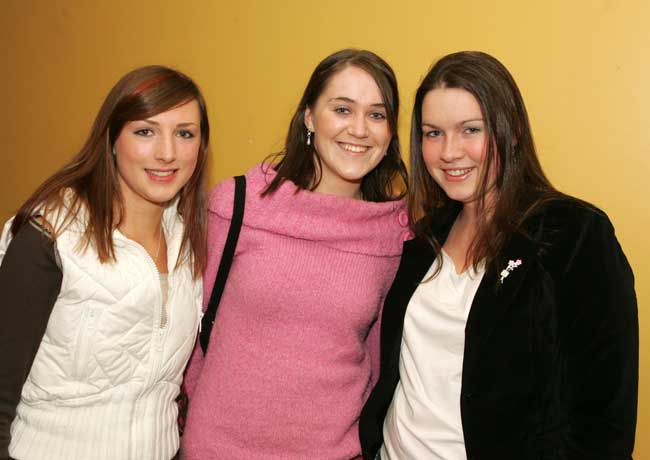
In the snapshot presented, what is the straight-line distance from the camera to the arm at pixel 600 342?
1320mm

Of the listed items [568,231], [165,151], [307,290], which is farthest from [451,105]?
[165,151]

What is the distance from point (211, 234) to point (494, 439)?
1.01 m

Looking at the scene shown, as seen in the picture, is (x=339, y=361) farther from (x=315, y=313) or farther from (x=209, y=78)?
(x=209, y=78)

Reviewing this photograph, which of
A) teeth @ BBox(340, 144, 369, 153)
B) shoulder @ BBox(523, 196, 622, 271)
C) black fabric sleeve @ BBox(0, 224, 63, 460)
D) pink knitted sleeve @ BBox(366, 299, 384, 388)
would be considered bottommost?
pink knitted sleeve @ BBox(366, 299, 384, 388)

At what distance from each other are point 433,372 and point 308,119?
0.91 m

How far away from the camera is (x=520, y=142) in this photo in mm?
1531

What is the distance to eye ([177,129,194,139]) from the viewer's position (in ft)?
5.30

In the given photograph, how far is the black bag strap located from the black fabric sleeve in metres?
0.51

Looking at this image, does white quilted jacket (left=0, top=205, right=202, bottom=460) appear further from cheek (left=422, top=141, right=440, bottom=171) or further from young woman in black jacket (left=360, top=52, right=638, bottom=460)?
cheek (left=422, top=141, right=440, bottom=171)

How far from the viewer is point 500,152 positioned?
1.52 metres

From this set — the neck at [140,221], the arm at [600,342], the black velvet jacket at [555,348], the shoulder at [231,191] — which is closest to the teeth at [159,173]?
the neck at [140,221]

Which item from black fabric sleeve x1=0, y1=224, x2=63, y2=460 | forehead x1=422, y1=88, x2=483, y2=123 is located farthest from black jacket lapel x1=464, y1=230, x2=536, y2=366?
black fabric sleeve x1=0, y1=224, x2=63, y2=460

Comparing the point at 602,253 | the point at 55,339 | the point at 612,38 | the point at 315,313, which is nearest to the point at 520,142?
the point at 602,253

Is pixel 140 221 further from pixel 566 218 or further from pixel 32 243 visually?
pixel 566 218
